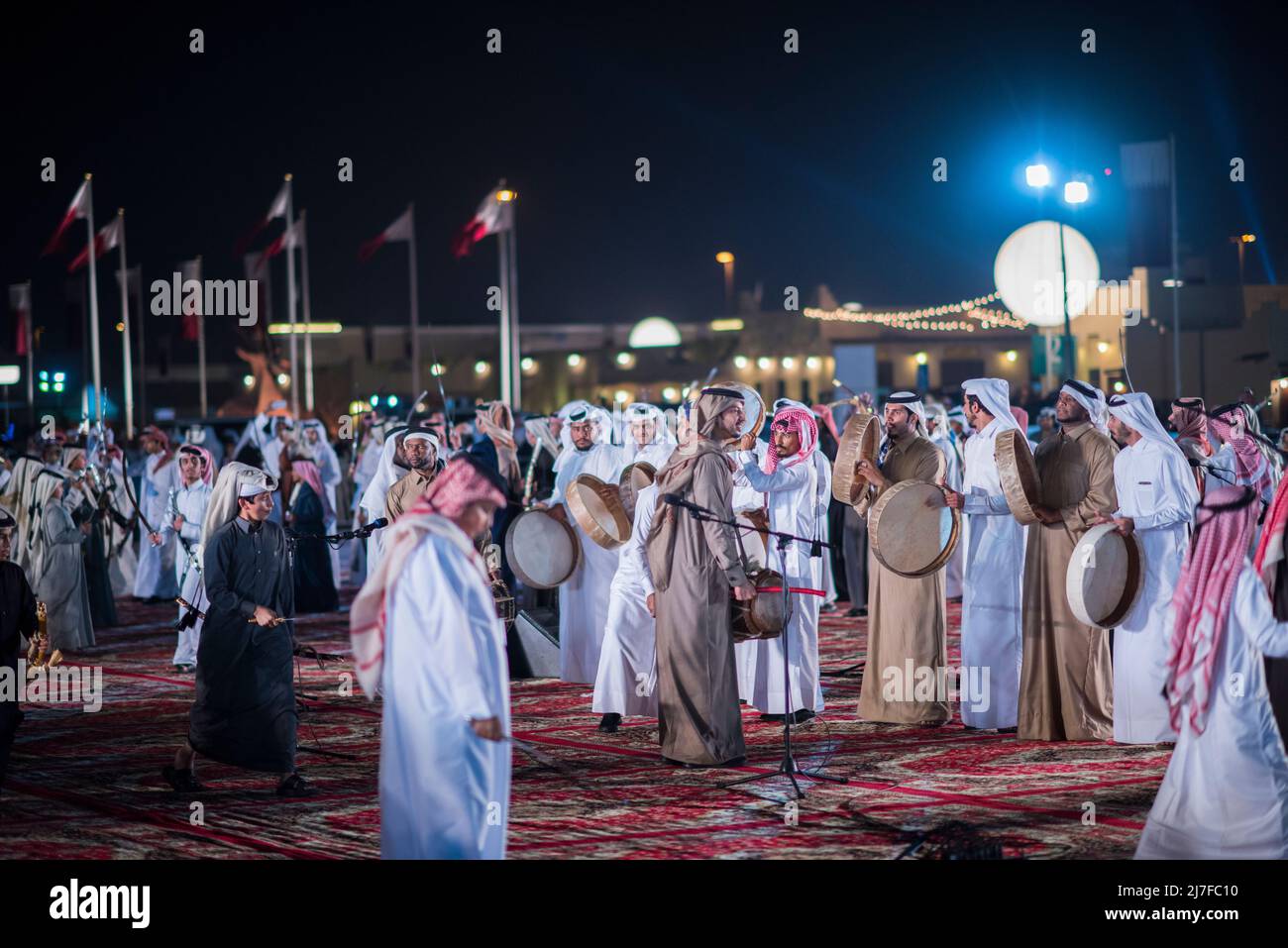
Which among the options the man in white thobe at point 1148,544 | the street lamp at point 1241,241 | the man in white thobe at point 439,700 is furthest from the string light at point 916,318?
the man in white thobe at point 439,700

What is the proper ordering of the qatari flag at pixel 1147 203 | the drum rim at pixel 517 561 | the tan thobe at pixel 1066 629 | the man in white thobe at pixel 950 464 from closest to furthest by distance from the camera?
the tan thobe at pixel 1066 629 < the drum rim at pixel 517 561 < the man in white thobe at pixel 950 464 < the qatari flag at pixel 1147 203

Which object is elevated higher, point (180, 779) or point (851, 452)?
point (851, 452)

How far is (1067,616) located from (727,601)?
6.30 feet

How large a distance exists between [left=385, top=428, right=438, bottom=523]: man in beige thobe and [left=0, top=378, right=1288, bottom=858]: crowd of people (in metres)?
0.02

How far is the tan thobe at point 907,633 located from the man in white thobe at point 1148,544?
40.0 inches

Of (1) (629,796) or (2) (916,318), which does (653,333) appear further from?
(1) (629,796)

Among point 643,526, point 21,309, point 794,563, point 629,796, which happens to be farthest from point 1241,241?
point 21,309

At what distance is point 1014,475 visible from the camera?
8039mm

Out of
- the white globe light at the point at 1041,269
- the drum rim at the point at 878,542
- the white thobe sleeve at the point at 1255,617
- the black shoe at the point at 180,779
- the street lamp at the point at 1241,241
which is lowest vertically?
the black shoe at the point at 180,779

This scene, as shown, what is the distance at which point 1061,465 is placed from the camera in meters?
8.29

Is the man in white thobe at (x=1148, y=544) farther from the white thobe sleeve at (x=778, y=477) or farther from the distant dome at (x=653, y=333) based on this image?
the distant dome at (x=653, y=333)

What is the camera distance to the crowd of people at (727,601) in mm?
4602

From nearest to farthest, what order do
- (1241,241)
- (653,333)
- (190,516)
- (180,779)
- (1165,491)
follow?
1. (180,779)
2. (1165,491)
3. (190,516)
4. (1241,241)
5. (653,333)

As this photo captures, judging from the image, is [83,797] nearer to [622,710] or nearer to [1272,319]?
[622,710]
